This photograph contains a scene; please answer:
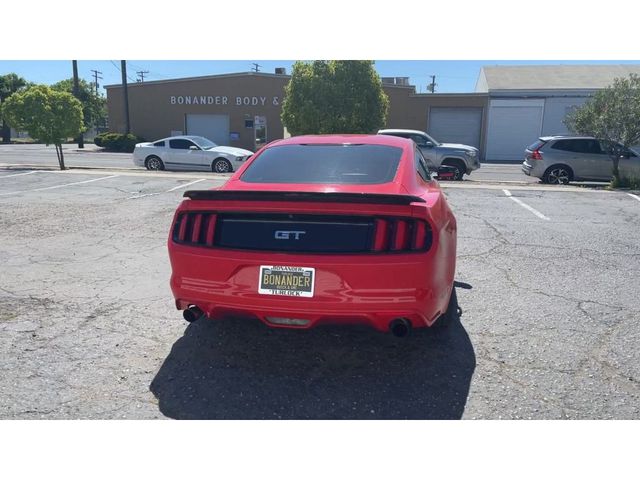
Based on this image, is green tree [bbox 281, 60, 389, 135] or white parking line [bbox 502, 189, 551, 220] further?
green tree [bbox 281, 60, 389, 135]

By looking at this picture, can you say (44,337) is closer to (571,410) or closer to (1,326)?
(1,326)

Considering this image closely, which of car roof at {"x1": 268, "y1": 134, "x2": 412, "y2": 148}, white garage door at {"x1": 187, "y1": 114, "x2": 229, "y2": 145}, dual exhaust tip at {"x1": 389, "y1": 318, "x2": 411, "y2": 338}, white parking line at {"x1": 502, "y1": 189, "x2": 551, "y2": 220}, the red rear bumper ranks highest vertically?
white garage door at {"x1": 187, "y1": 114, "x2": 229, "y2": 145}

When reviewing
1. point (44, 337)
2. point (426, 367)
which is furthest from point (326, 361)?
point (44, 337)

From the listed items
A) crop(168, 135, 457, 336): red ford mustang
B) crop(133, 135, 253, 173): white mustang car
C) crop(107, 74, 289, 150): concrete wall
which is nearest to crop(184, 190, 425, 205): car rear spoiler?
crop(168, 135, 457, 336): red ford mustang

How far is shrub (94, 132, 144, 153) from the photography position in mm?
34281

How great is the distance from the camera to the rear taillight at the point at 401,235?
2887mm

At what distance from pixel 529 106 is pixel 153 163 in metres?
24.1

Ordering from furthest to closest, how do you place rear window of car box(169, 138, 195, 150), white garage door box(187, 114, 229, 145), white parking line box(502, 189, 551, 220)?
1. white garage door box(187, 114, 229, 145)
2. rear window of car box(169, 138, 195, 150)
3. white parking line box(502, 189, 551, 220)

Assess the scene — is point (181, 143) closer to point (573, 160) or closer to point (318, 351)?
point (573, 160)

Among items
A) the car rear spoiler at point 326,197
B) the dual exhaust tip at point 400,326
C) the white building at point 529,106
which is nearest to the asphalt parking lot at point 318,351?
the dual exhaust tip at point 400,326

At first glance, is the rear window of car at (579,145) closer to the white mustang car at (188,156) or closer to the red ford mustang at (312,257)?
the white mustang car at (188,156)

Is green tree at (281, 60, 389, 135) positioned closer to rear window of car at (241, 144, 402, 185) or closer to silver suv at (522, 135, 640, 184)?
silver suv at (522, 135, 640, 184)

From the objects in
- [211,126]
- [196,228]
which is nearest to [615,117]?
[196,228]

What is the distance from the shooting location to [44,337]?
3691mm
